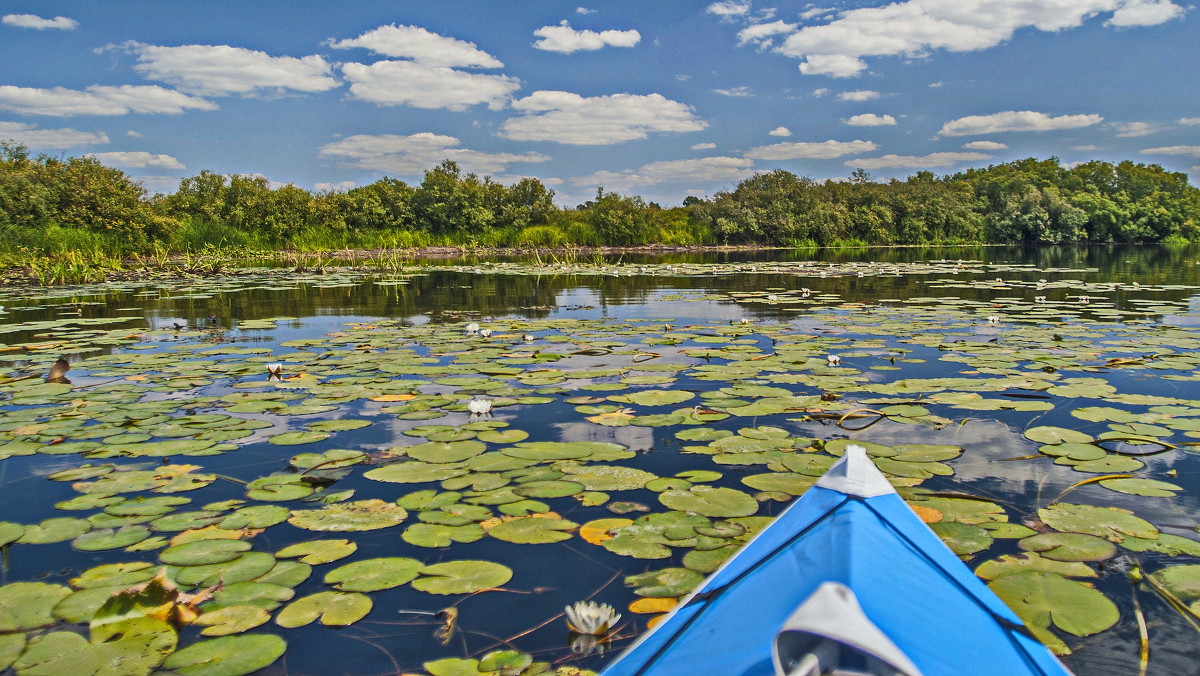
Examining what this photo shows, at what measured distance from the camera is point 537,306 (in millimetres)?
10203

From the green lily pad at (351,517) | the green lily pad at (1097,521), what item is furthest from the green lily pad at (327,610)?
the green lily pad at (1097,521)

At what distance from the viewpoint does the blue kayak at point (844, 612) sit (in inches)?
47.4

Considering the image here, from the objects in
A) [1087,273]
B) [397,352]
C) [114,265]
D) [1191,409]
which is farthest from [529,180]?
[1191,409]

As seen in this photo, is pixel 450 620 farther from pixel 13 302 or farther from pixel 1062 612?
pixel 13 302

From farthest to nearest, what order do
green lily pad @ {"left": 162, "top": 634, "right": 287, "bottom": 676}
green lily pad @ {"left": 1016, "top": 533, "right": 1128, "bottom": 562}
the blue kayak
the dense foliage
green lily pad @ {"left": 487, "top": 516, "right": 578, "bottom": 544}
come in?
1. the dense foliage
2. green lily pad @ {"left": 487, "top": 516, "right": 578, "bottom": 544}
3. green lily pad @ {"left": 1016, "top": 533, "right": 1128, "bottom": 562}
4. green lily pad @ {"left": 162, "top": 634, "right": 287, "bottom": 676}
5. the blue kayak

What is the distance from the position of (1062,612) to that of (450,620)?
186 centimetres

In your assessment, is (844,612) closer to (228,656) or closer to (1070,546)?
(228,656)

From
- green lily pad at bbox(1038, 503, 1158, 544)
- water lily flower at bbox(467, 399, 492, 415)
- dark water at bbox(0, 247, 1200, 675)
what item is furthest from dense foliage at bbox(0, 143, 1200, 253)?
green lily pad at bbox(1038, 503, 1158, 544)

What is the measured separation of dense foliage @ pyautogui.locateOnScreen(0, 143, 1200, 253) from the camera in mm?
21297

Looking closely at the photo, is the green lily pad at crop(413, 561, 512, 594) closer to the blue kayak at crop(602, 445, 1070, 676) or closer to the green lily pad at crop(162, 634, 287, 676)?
the green lily pad at crop(162, 634, 287, 676)

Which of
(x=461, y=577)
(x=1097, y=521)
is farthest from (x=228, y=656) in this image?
(x=1097, y=521)

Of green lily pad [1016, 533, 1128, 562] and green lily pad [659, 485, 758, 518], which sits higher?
green lily pad [659, 485, 758, 518]

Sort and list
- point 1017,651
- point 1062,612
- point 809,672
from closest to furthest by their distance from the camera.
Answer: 1. point 809,672
2. point 1017,651
3. point 1062,612

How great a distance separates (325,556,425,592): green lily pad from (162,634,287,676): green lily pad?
303mm
